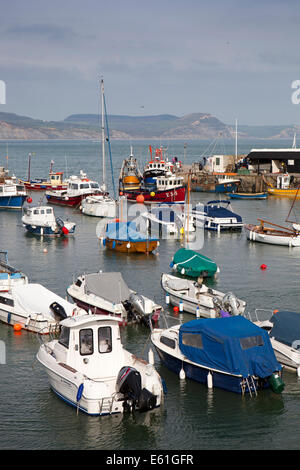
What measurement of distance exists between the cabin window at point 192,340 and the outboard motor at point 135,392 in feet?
10.9

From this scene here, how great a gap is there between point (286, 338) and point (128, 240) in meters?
23.6

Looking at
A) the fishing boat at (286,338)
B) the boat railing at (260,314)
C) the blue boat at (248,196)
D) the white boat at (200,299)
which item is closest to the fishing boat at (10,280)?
the white boat at (200,299)

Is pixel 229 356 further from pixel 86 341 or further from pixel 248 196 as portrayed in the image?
pixel 248 196

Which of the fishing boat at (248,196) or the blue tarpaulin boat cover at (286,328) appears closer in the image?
the blue tarpaulin boat cover at (286,328)

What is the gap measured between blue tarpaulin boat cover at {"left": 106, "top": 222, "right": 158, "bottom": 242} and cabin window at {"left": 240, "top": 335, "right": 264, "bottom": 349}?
81.3 ft

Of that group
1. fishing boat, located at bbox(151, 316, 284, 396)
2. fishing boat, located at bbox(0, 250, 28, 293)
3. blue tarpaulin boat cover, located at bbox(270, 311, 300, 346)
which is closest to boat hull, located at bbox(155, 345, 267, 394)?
fishing boat, located at bbox(151, 316, 284, 396)

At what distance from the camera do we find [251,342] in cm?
2233

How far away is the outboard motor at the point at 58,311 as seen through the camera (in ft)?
91.8

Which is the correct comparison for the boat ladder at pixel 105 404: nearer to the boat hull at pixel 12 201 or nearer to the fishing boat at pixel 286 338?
the fishing boat at pixel 286 338

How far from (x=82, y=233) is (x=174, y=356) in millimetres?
35110

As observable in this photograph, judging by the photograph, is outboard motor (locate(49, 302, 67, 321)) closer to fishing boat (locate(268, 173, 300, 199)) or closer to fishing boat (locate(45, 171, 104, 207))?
fishing boat (locate(45, 171, 104, 207))

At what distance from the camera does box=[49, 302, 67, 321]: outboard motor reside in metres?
28.0
